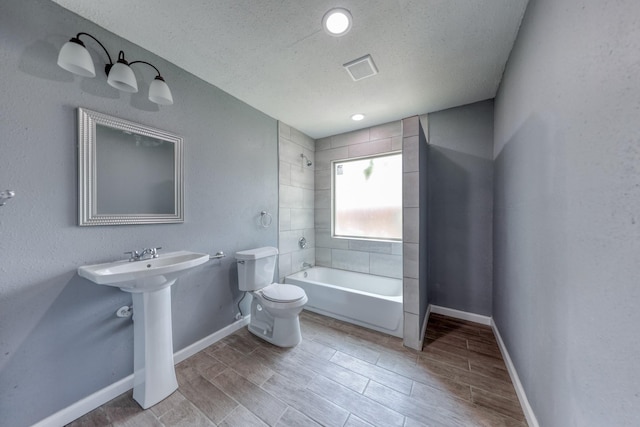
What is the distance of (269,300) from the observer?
198cm

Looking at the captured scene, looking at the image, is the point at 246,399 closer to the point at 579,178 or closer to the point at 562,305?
the point at 562,305

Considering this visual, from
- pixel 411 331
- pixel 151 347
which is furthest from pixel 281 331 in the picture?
pixel 411 331

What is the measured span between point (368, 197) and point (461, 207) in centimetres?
111

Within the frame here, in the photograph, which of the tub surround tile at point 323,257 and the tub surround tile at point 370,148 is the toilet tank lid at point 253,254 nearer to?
the tub surround tile at point 323,257

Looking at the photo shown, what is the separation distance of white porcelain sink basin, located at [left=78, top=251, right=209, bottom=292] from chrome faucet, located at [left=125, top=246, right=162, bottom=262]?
0.09 feet

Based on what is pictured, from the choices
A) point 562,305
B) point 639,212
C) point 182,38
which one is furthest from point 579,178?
point 182,38

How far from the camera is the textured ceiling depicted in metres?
1.28

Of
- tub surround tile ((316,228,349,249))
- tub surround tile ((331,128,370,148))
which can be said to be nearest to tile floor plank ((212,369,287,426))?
tub surround tile ((316,228,349,249))

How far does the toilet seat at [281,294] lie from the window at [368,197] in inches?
53.2

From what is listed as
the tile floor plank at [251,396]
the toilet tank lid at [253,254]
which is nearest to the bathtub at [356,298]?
the toilet tank lid at [253,254]

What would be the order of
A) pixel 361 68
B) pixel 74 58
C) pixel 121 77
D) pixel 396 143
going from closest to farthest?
pixel 74 58 → pixel 121 77 → pixel 361 68 → pixel 396 143

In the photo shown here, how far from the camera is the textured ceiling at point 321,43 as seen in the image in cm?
128

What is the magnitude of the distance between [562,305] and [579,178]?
21.0 inches

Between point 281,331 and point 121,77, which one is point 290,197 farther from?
point 121,77
